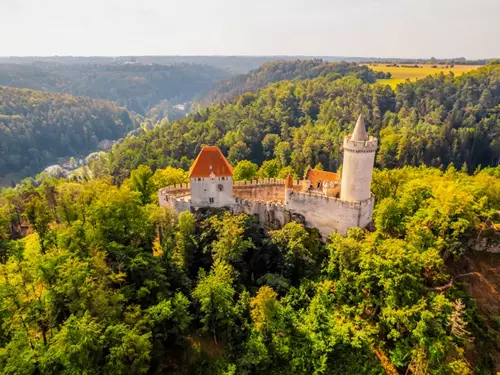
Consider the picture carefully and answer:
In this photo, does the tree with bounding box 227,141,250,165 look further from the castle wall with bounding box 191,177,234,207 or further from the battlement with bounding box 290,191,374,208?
the battlement with bounding box 290,191,374,208

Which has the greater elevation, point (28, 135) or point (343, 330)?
point (343, 330)

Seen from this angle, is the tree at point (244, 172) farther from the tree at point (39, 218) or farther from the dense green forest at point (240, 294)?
the tree at point (39, 218)

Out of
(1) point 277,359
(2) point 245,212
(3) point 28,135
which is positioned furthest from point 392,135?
(3) point 28,135

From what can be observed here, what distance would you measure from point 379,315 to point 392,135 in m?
71.9

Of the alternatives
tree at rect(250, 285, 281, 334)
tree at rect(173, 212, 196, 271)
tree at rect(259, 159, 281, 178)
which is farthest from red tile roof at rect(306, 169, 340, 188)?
tree at rect(250, 285, 281, 334)

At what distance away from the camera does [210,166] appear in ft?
145

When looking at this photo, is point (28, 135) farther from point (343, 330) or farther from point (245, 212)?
point (343, 330)

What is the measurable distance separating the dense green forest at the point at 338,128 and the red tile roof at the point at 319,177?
28.7 m

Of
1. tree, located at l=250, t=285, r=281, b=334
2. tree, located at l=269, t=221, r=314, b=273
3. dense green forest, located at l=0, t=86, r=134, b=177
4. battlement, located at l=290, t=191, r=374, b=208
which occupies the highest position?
battlement, located at l=290, t=191, r=374, b=208

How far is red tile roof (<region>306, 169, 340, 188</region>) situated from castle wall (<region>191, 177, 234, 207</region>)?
12.8 metres

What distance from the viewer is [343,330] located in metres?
33.4

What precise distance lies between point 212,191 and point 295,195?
9926 millimetres

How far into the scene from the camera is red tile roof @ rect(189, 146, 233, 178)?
144ft

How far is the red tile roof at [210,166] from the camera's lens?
4403cm
